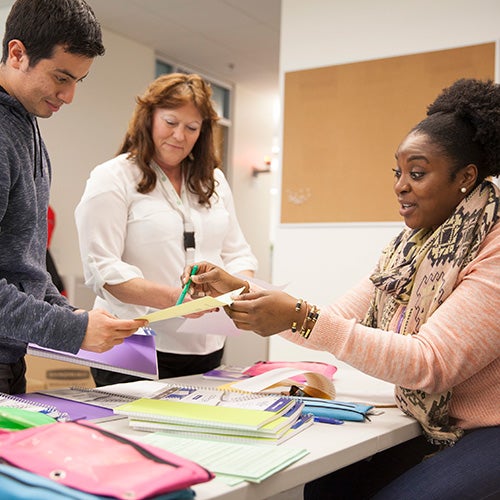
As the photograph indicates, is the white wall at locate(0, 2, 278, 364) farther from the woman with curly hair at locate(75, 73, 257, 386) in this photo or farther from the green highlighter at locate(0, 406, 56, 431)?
the green highlighter at locate(0, 406, 56, 431)

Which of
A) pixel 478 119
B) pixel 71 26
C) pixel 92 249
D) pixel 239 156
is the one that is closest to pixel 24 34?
pixel 71 26

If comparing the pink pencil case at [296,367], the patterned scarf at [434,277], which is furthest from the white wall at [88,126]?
the patterned scarf at [434,277]

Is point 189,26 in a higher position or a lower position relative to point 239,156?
higher

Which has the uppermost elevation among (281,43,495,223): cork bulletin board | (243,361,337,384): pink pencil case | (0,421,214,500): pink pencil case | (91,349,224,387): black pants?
(281,43,495,223): cork bulletin board

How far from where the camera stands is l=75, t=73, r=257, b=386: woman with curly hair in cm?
205

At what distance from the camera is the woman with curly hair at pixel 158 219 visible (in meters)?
2.05

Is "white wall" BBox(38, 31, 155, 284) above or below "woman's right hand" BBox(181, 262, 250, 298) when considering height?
above

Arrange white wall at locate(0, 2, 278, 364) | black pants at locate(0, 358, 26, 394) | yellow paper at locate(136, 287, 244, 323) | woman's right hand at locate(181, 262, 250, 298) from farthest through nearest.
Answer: white wall at locate(0, 2, 278, 364), woman's right hand at locate(181, 262, 250, 298), black pants at locate(0, 358, 26, 394), yellow paper at locate(136, 287, 244, 323)

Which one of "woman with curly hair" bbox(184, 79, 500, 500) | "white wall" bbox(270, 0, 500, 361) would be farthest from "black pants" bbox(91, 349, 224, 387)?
"white wall" bbox(270, 0, 500, 361)

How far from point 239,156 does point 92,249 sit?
17.2ft

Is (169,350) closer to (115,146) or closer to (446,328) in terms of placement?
(446,328)

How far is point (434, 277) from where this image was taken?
Answer: 1.53 m

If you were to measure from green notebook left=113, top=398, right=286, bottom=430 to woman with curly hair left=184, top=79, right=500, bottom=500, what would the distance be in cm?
24

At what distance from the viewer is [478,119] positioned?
1573mm
